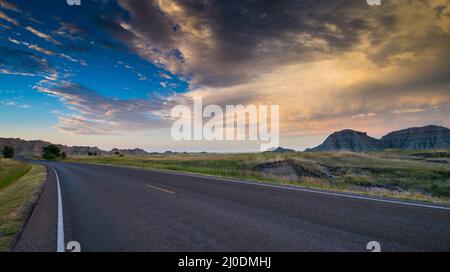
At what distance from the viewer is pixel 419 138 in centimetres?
16825

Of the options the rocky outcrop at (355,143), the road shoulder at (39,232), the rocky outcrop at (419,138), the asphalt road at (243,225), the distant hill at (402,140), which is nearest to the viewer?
the asphalt road at (243,225)

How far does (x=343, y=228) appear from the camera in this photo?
5723 mm

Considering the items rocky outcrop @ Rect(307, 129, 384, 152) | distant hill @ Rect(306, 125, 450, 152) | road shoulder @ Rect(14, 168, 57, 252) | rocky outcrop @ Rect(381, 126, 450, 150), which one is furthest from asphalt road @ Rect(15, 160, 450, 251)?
rocky outcrop @ Rect(307, 129, 384, 152)

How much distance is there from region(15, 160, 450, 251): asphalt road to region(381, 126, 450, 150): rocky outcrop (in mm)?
186049

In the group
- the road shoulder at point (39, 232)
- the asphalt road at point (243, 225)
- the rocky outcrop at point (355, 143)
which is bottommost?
the road shoulder at point (39, 232)

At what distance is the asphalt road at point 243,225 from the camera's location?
4.91 meters

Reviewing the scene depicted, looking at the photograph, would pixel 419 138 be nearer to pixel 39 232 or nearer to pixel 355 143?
pixel 355 143

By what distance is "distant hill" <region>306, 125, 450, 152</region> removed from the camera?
160 meters

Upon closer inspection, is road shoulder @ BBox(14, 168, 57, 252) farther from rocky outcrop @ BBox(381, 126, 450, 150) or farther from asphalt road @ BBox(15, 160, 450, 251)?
rocky outcrop @ BBox(381, 126, 450, 150)

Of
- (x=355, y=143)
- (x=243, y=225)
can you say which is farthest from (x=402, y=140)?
(x=243, y=225)

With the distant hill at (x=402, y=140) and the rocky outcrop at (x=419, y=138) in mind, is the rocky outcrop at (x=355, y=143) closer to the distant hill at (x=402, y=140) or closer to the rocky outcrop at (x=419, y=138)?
the distant hill at (x=402, y=140)

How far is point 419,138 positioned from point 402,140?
14.5 meters

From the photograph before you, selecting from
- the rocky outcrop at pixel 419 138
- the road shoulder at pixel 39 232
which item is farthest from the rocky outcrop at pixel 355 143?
the road shoulder at pixel 39 232
